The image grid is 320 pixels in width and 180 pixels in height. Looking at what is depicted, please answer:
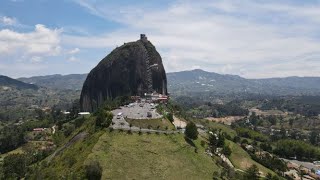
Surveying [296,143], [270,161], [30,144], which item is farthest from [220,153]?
[30,144]

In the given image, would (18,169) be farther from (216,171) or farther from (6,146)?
(6,146)

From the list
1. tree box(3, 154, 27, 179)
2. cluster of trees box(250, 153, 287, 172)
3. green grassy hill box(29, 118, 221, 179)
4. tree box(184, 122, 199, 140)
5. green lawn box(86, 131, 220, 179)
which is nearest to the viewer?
green grassy hill box(29, 118, 221, 179)

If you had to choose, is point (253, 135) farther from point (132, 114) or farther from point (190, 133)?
point (190, 133)

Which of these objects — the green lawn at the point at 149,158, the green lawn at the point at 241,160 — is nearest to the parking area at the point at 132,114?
the green lawn at the point at 149,158

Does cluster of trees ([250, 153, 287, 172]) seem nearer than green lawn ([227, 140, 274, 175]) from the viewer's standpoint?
No

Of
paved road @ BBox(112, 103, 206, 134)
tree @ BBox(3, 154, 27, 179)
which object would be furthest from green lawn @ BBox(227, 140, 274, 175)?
tree @ BBox(3, 154, 27, 179)

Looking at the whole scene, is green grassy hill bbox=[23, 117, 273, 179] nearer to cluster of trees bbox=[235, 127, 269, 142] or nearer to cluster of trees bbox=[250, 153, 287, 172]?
cluster of trees bbox=[250, 153, 287, 172]

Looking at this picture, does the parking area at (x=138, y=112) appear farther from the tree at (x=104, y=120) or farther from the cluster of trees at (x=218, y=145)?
the cluster of trees at (x=218, y=145)
